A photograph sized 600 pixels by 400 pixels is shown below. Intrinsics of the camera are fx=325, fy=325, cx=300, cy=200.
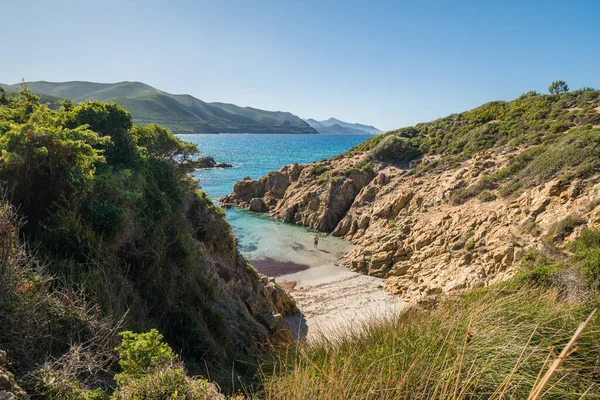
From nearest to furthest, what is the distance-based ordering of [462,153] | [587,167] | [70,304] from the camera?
[70,304] → [587,167] → [462,153]

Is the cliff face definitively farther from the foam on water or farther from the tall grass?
the tall grass

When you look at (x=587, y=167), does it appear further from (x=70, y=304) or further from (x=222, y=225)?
(x=70, y=304)

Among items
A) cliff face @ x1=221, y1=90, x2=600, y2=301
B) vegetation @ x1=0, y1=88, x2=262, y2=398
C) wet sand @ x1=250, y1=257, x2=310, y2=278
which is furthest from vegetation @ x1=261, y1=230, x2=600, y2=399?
wet sand @ x1=250, y1=257, x2=310, y2=278

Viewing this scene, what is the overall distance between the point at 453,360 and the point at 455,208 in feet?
67.3

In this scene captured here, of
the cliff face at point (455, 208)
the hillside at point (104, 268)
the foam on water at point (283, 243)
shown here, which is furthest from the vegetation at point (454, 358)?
the foam on water at point (283, 243)

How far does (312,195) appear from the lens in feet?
111

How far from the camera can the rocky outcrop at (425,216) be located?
14883 millimetres

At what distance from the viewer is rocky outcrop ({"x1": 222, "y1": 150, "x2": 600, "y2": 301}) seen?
14.9 metres

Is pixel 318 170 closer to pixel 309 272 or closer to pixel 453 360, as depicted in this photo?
pixel 309 272

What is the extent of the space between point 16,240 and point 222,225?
956cm

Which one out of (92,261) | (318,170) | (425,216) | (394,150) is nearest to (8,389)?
(92,261)

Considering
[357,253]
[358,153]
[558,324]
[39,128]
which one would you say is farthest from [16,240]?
[358,153]

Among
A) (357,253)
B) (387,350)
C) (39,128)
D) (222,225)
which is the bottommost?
(357,253)

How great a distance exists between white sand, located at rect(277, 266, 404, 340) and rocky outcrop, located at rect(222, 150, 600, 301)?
1127mm
